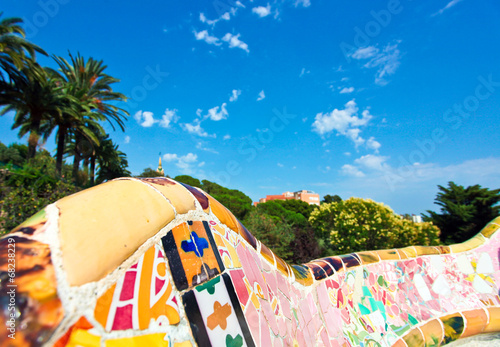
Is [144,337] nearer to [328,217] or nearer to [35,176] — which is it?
[35,176]

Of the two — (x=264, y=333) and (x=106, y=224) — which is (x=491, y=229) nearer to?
(x=264, y=333)

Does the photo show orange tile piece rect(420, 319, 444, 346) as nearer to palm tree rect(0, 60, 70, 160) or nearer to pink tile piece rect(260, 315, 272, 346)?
pink tile piece rect(260, 315, 272, 346)

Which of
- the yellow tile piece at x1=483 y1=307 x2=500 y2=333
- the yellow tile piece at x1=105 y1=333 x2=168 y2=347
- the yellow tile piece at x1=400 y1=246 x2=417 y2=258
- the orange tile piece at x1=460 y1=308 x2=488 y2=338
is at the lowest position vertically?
the yellow tile piece at x1=483 y1=307 x2=500 y2=333

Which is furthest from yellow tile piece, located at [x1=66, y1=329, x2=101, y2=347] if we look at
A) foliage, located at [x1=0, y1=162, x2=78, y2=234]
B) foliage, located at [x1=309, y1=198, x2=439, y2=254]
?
foliage, located at [x1=309, y1=198, x2=439, y2=254]

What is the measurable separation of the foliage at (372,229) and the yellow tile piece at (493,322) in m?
7.44

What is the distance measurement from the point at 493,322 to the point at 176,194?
392cm

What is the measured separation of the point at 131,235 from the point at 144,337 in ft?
1.04

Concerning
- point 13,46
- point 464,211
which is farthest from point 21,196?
point 464,211

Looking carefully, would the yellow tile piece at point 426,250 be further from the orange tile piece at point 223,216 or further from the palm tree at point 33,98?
the palm tree at point 33,98

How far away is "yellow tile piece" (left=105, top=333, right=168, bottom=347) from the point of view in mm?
705

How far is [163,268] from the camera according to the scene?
2.97ft

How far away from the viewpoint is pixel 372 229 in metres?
10.3

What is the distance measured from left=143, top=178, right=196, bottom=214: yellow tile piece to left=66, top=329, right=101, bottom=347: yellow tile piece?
0.50m

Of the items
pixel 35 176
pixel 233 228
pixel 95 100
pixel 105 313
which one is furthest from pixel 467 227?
pixel 95 100
